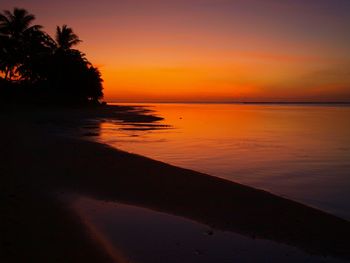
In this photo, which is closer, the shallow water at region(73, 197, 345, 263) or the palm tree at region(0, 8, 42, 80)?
the shallow water at region(73, 197, 345, 263)

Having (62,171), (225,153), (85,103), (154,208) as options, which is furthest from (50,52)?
(154,208)

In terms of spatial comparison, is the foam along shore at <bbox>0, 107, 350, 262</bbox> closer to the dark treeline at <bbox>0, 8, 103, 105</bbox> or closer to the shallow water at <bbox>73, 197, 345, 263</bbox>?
the shallow water at <bbox>73, 197, 345, 263</bbox>

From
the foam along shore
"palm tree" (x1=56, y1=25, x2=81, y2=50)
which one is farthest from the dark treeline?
the foam along shore

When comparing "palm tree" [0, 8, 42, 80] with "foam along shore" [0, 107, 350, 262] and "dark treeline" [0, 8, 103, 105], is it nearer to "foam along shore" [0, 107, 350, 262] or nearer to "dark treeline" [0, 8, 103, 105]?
"dark treeline" [0, 8, 103, 105]

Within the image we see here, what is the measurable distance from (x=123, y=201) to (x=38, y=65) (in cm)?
4971

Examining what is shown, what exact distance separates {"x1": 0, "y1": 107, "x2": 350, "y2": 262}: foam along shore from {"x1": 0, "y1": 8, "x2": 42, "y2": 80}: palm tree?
39.0 m

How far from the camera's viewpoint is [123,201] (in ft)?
26.7

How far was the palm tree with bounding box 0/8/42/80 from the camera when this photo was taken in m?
46.1

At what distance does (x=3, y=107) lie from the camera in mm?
43812

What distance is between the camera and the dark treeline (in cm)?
4719

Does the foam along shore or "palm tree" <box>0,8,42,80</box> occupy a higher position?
"palm tree" <box>0,8,42,80</box>

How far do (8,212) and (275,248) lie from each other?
483 cm

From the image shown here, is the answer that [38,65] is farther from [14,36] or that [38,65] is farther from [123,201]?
[123,201]

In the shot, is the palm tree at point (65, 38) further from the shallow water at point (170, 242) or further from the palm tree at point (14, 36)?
the shallow water at point (170, 242)
